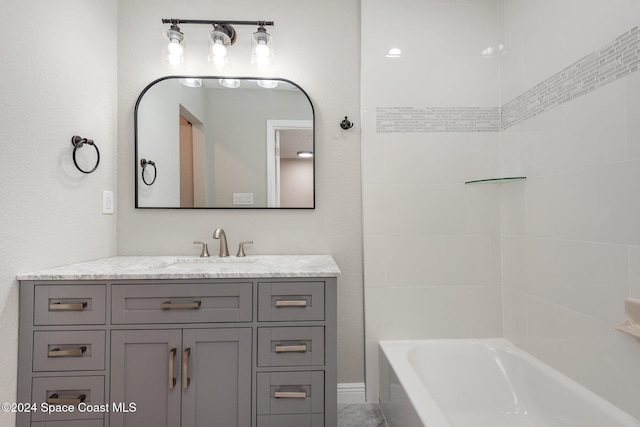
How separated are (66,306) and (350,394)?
148cm

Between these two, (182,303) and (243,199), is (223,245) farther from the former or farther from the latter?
(182,303)

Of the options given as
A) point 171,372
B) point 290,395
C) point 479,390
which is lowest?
point 479,390

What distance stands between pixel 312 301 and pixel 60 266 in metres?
1.17

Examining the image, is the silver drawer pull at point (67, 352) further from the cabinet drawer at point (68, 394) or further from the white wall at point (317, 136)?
the white wall at point (317, 136)

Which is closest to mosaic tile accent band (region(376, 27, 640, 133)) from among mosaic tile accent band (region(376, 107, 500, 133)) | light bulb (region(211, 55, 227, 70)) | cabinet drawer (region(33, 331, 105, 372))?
mosaic tile accent band (region(376, 107, 500, 133))

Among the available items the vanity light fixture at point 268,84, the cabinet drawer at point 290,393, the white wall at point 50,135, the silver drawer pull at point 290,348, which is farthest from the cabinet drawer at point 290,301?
the vanity light fixture at point 268,84

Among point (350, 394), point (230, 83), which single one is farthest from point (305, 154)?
point (350, 394)

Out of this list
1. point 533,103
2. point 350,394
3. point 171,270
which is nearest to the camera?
point 171,270

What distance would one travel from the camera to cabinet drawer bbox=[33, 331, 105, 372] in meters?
1.28

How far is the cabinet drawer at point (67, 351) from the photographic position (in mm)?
1275

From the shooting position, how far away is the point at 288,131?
1867 mm

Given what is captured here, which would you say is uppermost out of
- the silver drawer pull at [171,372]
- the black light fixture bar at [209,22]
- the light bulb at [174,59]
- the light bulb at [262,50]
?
the black light fixture bar at [209,22]

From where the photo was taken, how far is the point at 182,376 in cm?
129

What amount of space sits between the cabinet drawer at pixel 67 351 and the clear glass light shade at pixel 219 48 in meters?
1.49
